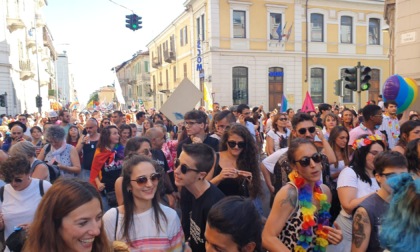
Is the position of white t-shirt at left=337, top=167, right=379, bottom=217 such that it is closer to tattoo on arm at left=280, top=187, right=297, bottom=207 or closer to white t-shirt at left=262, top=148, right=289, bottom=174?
tattoo on arm at left=280, top=187, right=297, bottom=207

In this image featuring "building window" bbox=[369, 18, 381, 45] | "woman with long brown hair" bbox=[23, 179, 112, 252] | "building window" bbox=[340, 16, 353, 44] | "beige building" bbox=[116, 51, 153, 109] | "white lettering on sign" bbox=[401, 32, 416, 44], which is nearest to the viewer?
"woman with long brown hair" bbox=[23, 179, 112, 252]

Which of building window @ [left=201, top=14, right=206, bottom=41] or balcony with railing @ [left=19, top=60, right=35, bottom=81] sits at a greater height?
building window @ [left=201, top=14, right=206, bottom=41]

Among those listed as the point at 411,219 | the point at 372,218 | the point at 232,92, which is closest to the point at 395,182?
the point at 411,219

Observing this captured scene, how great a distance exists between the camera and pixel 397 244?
6.35 feet

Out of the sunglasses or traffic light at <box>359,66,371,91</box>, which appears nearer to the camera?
the sunglasses

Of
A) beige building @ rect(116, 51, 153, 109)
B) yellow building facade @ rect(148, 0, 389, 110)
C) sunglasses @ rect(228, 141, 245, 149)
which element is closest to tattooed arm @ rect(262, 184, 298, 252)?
sunglasses @ rect(228, 141, 245, 149)

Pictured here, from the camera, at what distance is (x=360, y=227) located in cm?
260

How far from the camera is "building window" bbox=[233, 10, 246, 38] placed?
25316mm

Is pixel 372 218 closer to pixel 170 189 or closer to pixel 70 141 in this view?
pixel 170 189

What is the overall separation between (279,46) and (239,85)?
168 inches

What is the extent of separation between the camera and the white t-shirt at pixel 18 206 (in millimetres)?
3236

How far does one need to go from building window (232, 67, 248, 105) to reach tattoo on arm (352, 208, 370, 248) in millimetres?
23368

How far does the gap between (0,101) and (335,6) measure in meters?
24.3

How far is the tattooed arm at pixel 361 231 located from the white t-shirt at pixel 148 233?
1.29 meters
